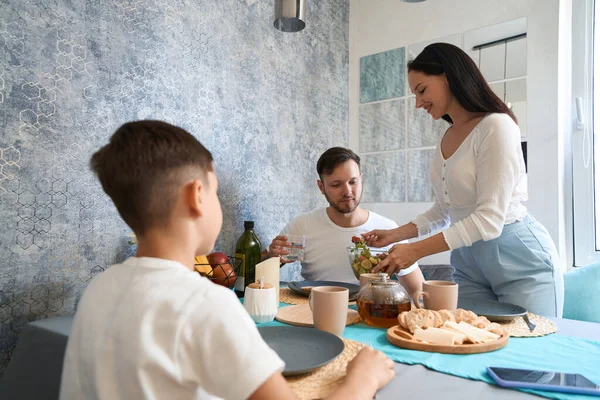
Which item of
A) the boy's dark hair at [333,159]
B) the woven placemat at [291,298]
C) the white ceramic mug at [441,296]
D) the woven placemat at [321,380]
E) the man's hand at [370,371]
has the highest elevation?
the boy's dark hair at [333,159]

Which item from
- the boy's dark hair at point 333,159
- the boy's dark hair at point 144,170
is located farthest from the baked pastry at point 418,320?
the boy's dark hair at point 333,159

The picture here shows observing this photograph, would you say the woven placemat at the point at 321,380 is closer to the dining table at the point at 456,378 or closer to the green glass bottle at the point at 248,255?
the dining table at the point at 456,378

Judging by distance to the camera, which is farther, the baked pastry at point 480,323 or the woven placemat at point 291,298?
the woven placemat at point 291,298

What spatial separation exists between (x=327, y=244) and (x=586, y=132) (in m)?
1.59

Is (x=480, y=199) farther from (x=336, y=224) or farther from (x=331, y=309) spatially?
(x=336, y=224)

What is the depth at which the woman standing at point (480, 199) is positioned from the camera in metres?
1.27

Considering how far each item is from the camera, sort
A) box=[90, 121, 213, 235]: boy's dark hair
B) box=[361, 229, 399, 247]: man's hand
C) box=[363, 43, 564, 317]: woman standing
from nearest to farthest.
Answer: box=[90, 121, 213, 235]: boy's dark hair, box=[363, 43, 564, 317]: woman standing, box=[361, 229, 399, 247]: man's hand

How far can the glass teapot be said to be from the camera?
1.04 metres

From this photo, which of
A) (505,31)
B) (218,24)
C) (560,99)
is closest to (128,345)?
(218,24)

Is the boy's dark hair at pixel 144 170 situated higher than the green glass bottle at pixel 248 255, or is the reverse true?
the boy's dark hair at pixel 144 170

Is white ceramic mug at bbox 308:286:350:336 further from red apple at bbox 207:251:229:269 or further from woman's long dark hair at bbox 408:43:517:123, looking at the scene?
woman's long dark hair at bbox 408:43:517:123

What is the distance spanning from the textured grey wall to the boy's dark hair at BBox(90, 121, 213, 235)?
3.12 ft

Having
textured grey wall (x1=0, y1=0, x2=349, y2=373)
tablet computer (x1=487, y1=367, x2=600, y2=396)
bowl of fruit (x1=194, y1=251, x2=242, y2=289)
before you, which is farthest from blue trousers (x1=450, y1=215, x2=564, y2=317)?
textured grey wall (x1=0, y1=0, x2=349, y2=373)

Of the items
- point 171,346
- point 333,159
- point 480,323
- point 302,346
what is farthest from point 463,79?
point 171,346
